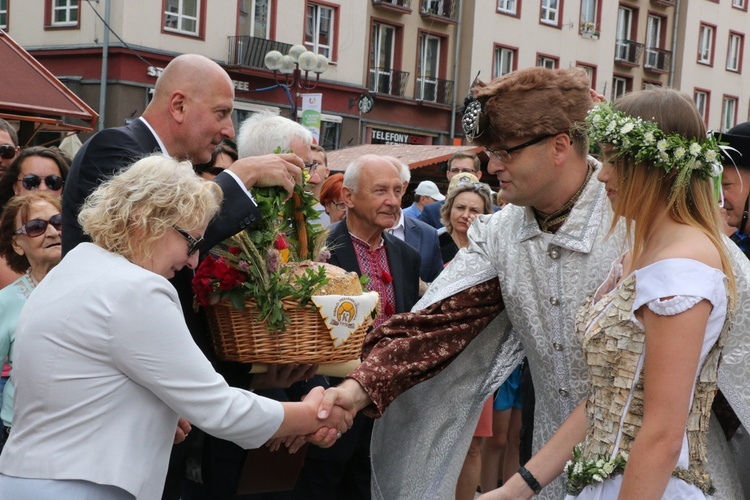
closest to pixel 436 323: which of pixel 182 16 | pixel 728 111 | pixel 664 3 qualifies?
pixel 182 16

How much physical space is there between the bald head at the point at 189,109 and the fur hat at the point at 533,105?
1044 mm

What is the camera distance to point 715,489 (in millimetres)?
3055

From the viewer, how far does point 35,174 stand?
591 centimetres

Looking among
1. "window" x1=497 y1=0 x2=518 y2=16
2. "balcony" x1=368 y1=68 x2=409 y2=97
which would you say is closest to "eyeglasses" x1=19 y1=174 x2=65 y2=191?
"balcony" x1=368 y1=68 x2=409 y2=97

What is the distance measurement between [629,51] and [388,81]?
11.5 m

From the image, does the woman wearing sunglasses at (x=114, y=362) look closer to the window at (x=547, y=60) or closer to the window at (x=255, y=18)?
the window at (x=255, y=18)

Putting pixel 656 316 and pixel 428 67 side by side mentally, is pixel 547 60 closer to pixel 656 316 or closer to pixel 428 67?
pixel 428 67

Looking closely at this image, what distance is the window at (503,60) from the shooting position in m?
32.9

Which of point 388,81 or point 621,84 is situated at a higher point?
→ point 621,84

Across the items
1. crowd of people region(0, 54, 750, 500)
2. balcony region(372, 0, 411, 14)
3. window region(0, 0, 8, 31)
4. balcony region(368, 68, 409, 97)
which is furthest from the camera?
balcony region(368, 68, 409, 97)

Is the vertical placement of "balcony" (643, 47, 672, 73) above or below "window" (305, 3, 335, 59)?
above

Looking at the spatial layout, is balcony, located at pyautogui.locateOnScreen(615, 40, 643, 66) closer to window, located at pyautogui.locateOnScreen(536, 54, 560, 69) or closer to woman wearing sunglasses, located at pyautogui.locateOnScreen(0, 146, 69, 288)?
window, located at pyautogui.locateOnScreen(536, 54, 560, 69)

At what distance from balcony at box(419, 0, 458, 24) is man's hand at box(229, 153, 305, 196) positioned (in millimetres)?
28107

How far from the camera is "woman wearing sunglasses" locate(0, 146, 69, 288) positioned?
590 centimetres
